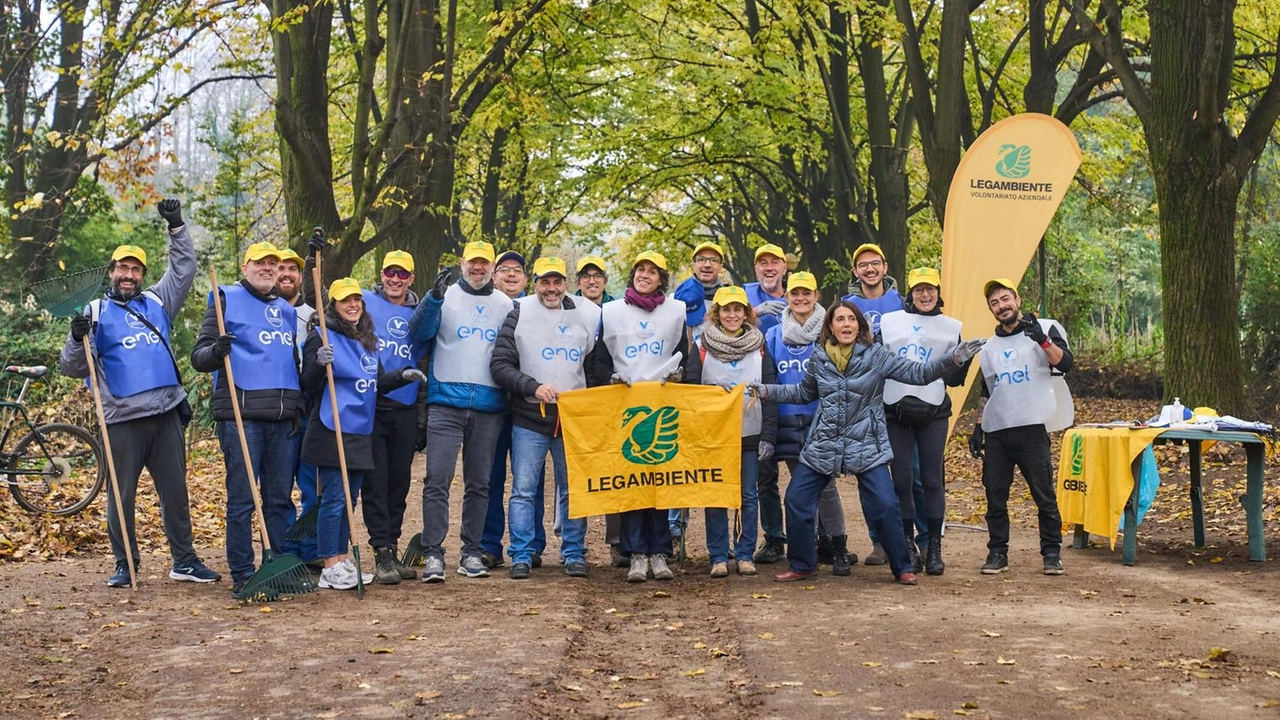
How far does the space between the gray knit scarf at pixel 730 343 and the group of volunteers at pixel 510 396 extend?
0.01 metres

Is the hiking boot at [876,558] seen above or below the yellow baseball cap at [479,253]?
below

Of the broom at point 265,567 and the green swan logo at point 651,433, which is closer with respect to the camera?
the broom at point 265,567

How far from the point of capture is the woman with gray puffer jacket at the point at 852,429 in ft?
28.9

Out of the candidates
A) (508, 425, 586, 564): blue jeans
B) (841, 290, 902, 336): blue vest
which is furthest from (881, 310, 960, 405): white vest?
(508, 425, 586, 564): blue jeans

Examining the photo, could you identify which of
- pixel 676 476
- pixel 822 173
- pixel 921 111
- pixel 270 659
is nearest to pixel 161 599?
pixel 270 659

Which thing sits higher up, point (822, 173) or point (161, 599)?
point (822, 173)

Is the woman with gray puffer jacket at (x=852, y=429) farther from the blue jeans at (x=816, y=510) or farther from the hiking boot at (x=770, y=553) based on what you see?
the hiking boot at (x=770, y=553)

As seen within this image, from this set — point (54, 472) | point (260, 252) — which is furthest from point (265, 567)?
point (54, 472)

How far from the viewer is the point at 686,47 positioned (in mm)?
26125

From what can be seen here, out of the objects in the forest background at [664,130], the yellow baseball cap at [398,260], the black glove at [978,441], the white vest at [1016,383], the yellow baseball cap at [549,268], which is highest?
the forest background at [664,130]

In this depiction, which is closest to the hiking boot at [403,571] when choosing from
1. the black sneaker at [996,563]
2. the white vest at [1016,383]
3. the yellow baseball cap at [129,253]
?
the yellow baseball cap at [129,253]

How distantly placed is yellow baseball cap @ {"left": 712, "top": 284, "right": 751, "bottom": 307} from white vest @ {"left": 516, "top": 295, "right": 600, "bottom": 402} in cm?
82

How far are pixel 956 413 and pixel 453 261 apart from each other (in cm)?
1908

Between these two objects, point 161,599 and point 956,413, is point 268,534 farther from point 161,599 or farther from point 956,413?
point 956,413
